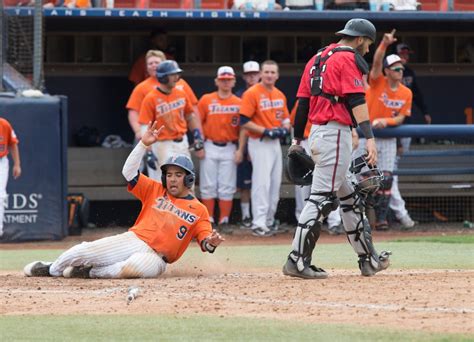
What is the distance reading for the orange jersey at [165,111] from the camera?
12.6 meters

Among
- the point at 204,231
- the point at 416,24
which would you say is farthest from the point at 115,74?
the point at 204,231

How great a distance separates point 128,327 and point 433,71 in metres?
11.8

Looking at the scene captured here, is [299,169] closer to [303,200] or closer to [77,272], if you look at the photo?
[77,272]

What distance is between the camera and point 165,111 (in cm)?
1259

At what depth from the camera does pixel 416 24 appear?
53.5ft

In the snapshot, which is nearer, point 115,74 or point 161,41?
point 161,41

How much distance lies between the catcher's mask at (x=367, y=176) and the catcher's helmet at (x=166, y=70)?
4.15 m

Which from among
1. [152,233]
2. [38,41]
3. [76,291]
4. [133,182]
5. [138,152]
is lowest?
[76,291]

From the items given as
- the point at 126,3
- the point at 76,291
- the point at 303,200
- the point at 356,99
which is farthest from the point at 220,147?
the point at 76,291

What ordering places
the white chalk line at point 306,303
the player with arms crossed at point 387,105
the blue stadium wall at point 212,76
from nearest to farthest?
the white chalk line at point 306,303 → the player with arms crossed at point 387,105 → the blue stadium wall at point 212,76

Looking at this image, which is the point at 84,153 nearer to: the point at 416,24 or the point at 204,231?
the point at 416,24

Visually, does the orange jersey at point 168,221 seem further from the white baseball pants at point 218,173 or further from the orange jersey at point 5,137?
the white baseball pants at point 218,173

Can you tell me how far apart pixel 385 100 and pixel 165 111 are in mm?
2724

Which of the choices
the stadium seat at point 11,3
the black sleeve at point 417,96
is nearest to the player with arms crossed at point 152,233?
the stadium seat at point 11,3
